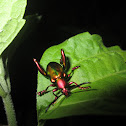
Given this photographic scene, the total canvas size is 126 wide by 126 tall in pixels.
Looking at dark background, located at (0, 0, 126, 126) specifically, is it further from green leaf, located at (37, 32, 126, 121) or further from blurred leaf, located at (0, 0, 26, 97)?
blurred leaf, located at (0, 0, 26, 97)

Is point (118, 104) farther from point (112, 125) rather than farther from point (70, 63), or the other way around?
point (112, 125)

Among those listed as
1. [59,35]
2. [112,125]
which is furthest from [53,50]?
[59,35]

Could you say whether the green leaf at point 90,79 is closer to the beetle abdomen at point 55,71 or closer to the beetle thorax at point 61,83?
the beetle abdomen at point 55,71

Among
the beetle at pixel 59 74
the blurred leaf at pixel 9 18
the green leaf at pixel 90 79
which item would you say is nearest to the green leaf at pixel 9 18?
the blurred leaf at pixel 9 18

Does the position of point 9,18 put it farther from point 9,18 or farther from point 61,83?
point 61,83

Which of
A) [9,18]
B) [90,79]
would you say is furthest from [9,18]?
[90,79]

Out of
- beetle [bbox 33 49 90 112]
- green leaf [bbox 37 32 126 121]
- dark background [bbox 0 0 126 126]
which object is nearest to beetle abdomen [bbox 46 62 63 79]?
beetle [bbox 33 49 90 112]
